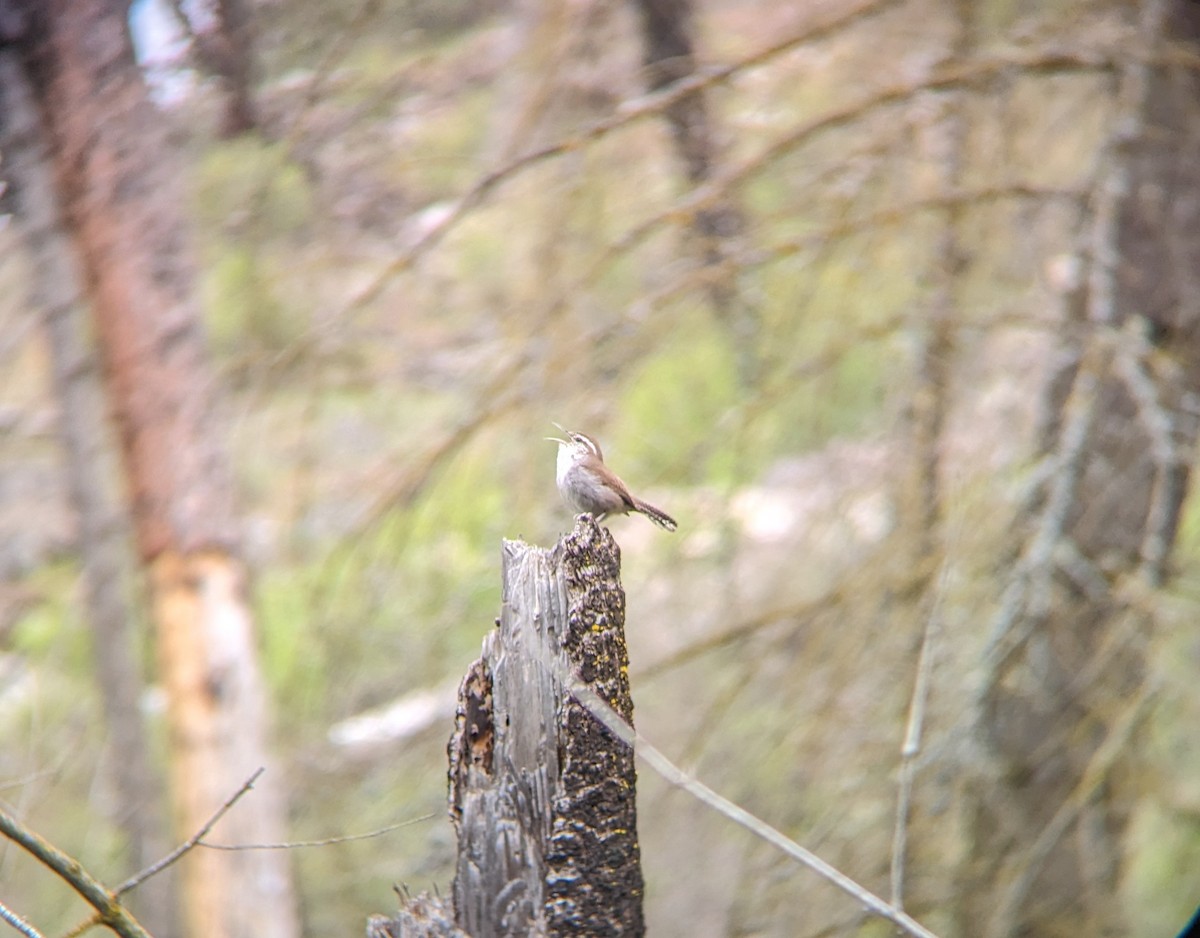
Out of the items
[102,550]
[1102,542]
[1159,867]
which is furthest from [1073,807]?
[102,550]

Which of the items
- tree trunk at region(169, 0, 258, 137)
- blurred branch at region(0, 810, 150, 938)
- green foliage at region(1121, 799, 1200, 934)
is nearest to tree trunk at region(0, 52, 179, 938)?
tree trunk at region(169, 0, 258, 137)

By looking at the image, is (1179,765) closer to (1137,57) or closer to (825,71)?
(1137,57)

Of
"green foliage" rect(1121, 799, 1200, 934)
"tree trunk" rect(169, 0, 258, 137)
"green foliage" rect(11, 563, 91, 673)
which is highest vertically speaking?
"tree trunk" rect(169, 0, 258, 137)

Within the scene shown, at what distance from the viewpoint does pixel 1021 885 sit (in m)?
2.65

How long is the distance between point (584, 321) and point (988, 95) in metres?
1.26

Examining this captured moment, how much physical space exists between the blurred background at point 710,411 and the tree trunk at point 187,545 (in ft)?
0.14

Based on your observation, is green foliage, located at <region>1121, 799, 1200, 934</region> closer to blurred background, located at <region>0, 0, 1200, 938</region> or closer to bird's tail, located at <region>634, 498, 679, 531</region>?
blurred background, located at <region>0, 0, 1200, 938</region>

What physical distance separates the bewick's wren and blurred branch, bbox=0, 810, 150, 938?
0.73 m

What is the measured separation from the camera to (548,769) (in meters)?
1.23

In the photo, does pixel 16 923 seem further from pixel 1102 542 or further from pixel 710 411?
pixel 1102 542

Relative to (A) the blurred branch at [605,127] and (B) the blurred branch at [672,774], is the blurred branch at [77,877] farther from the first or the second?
(A) the blurred branch at [605,127]

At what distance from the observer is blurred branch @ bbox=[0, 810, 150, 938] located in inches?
49.8

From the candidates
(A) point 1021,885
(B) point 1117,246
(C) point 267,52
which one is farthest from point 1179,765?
(C) point 267,52

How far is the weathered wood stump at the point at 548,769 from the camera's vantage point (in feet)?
4.04
